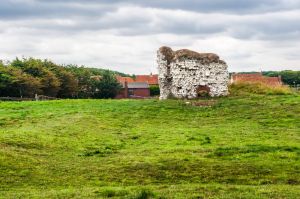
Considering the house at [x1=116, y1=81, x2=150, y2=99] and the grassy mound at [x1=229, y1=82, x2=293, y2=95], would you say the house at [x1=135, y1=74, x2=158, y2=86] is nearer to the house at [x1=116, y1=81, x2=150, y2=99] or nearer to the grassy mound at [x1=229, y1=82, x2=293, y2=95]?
the house at [x1=116, y1=81, x2=150, y2=99]

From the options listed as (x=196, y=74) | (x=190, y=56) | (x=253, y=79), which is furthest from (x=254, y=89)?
(x=253, y=79)

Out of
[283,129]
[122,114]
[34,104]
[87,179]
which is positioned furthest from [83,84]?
[87,179]

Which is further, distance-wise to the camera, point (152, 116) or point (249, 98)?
point (249, 98)

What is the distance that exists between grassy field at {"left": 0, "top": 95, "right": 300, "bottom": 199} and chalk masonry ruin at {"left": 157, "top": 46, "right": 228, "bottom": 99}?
5346 millimetres

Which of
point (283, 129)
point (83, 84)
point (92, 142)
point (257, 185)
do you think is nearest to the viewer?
point (257, 185)

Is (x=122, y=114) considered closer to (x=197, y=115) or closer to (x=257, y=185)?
(x=197, y=115)

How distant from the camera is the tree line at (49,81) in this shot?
6606 cm

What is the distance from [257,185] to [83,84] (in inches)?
2884

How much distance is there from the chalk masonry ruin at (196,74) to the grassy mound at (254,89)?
2.50 meters

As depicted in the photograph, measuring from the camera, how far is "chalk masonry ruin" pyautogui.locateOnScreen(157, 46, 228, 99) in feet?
140

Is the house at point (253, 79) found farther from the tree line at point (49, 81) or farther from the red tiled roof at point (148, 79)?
the red tiled roof at point (148, 79)

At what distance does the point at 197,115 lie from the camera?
34750mm

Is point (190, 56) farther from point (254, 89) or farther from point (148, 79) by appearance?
point (148, 79)

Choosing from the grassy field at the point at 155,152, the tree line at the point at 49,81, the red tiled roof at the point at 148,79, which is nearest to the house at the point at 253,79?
the grassy field at the point at 155,152
